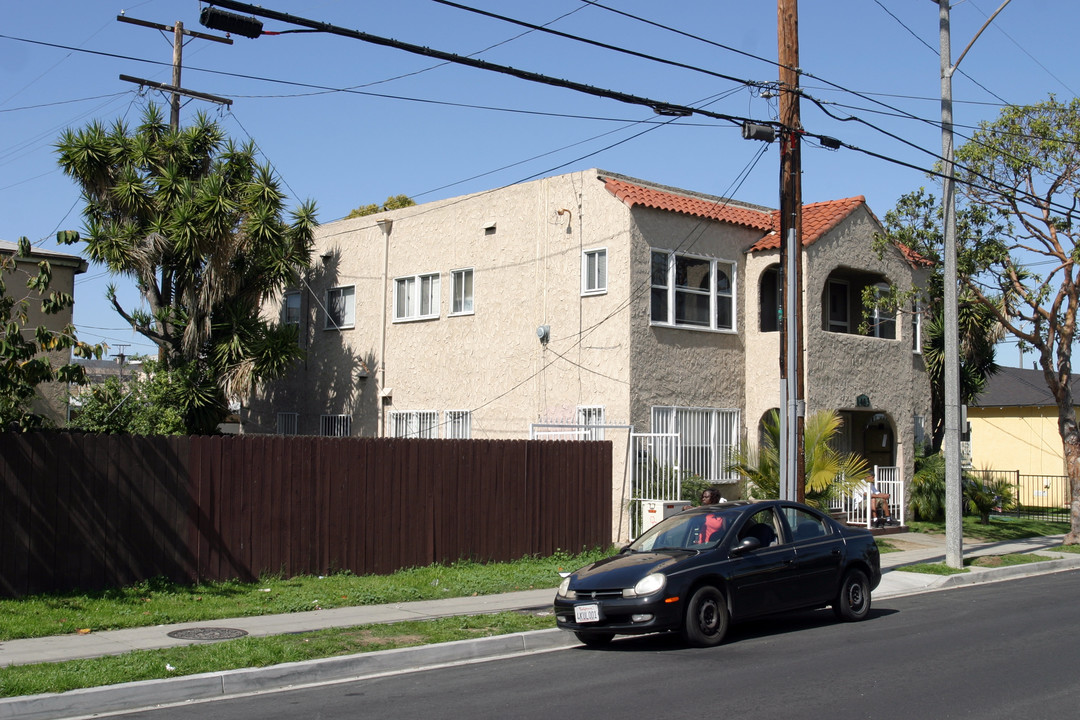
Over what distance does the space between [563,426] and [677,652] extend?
9.30 meters

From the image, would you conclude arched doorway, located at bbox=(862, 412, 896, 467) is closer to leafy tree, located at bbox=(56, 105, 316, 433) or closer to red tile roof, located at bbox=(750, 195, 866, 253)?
red tile roof, located at bbox=(750, 195, 866, 253)

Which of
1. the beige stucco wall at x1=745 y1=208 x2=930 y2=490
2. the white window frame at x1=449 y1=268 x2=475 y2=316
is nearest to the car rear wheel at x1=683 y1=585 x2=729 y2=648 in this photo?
the beige stucco wall at x1=745 y1=208 x2=930 y2=490

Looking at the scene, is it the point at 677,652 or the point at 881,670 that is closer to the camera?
the point at 881,670

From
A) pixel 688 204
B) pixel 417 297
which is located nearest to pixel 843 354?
pixel 688 204

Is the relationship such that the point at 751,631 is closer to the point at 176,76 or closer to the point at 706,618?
the point at 706,618

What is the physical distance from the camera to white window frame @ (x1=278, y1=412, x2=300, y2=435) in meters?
26.8

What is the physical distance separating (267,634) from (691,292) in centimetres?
1210

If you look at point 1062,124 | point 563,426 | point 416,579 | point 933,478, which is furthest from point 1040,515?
point 416,579

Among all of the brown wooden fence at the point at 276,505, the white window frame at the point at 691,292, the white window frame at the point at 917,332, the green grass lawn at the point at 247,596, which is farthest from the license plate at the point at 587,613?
the white window frame at the point at 917,332

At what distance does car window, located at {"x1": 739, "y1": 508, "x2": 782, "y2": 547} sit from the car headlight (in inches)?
52.9

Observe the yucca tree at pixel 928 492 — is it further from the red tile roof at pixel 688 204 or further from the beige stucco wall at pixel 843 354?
the red tile roof at pixel 688 204

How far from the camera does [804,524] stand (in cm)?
1206

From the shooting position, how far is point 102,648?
1021 cm

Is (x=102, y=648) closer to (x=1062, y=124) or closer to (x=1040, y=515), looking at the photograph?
(x=1062, y=124)
